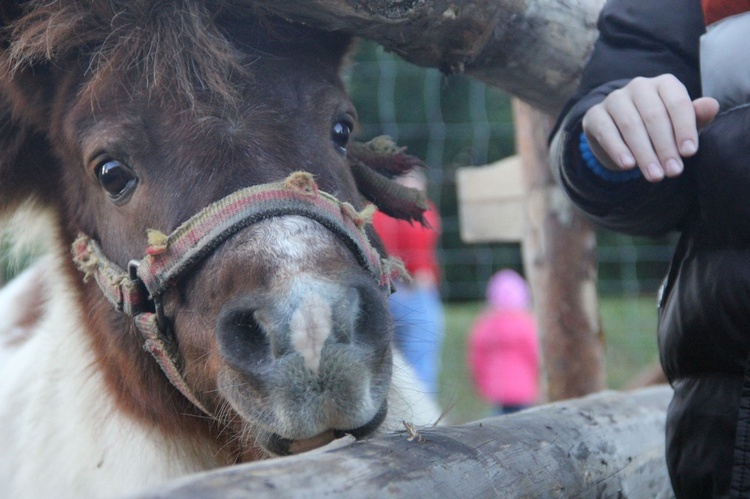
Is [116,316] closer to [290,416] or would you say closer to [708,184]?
[290,416]

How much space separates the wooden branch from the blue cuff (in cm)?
40

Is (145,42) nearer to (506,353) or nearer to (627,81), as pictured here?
(627,81)

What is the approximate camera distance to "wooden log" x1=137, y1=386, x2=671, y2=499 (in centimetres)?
103

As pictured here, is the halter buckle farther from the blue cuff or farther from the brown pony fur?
the blue cuff

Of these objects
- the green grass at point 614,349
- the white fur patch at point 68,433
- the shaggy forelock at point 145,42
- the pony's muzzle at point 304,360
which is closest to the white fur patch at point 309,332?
the pony's muzzle at point 304,360

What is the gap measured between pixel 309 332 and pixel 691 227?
865 millimetres

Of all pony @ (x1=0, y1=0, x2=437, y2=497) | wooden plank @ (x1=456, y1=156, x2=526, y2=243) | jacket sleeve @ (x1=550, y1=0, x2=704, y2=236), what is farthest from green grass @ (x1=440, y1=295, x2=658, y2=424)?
jacket sleeve @ (x1=550, y1=0, x2=704, y2=236)

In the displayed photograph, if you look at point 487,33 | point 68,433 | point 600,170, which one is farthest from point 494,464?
point 68,433

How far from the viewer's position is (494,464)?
53.9 inches

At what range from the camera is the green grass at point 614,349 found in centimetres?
858

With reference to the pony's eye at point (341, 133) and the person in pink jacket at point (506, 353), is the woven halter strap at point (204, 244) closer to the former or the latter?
the pony's eye at point (341, 133)

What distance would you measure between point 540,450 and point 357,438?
37 cm

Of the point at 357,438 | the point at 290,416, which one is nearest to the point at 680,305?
the point at 357,438

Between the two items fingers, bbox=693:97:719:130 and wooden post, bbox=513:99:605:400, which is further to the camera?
wooden post, bbox=513:99:605:400
